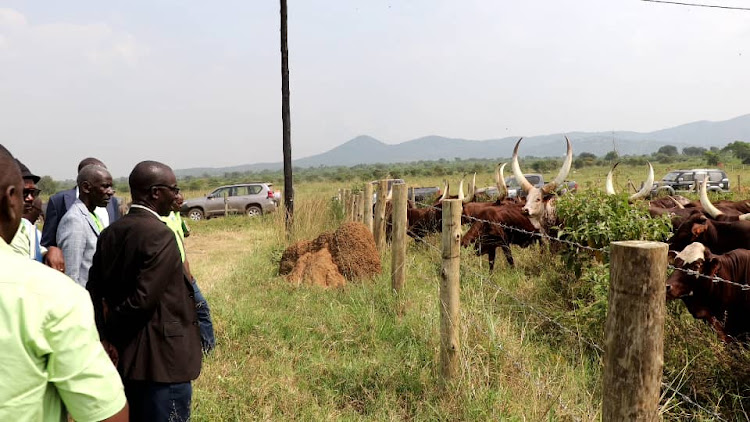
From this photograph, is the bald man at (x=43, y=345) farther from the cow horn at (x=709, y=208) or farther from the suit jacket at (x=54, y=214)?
the cow horn at (x=709, y=208)

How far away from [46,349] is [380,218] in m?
5.94

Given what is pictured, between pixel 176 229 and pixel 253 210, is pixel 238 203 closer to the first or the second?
pixel 253 210

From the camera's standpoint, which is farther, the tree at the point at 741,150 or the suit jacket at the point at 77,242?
the tree at the point at 741,150

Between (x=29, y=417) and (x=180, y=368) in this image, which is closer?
(x=29, y=417)

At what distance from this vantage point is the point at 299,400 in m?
3.38

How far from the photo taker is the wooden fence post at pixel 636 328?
151 cm

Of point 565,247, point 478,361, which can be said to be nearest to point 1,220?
point 478,361

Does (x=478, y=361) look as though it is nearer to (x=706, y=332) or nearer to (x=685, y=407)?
(x=685, y=407)

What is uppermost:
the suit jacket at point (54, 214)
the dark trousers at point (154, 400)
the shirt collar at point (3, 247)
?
the shirt collar at point (3, 247)

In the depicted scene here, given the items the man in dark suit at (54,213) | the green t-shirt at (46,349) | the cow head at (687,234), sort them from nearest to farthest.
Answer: the green t-shirt at (46,349)
the man in dark suit at (54,213)
the cow head at (687,234)

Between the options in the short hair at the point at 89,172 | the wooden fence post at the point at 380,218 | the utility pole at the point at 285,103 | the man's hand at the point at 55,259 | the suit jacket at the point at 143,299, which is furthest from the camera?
the utility pole at the point at 285,103

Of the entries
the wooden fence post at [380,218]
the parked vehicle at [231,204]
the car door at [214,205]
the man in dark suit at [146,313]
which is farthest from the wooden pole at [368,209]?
the car door at [214,205]

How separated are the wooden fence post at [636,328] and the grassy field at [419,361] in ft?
3.59

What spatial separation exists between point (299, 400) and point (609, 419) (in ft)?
7.42
